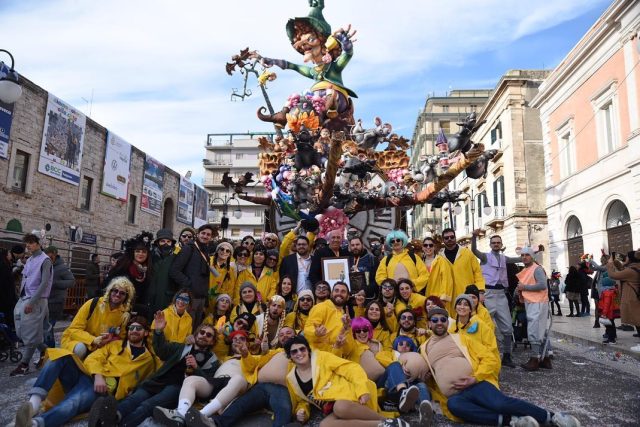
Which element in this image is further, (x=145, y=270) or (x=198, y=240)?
(x=198, y=240)

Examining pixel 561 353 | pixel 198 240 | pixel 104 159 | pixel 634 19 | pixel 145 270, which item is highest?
pixel 634 19

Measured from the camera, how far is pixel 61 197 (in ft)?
55.7

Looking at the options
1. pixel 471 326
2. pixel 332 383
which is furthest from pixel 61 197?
pixel 471 326

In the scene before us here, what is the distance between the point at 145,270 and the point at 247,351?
189 centimetres

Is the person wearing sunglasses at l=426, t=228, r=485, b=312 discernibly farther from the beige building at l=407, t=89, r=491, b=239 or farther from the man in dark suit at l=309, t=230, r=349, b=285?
the beige building at l=407, t=89, r=491, b=239

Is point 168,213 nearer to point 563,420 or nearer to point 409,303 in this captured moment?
point 409,303

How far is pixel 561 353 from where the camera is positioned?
25.4ft

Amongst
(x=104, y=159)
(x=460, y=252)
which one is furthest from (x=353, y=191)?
(x=104, y=159)

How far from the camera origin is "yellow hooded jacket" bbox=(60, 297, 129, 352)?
443cm

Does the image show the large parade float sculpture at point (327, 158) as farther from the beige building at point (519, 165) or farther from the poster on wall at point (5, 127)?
the beige building at point (519, 165)

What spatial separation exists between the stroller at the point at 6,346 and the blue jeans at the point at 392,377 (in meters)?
5.55

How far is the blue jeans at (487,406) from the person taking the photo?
3.78 metres

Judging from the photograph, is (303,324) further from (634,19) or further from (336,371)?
Answer: (634,19)

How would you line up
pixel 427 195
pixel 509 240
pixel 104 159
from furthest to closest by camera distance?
pixel 509 240
pixel 104 159
pixel 427 195
